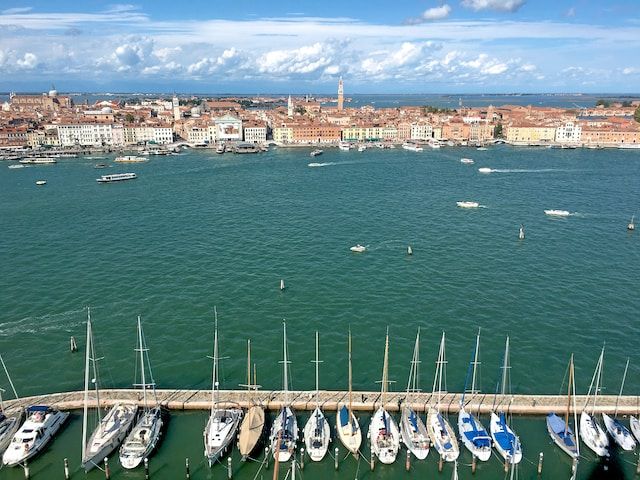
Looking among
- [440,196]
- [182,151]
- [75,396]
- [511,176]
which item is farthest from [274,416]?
[182,151]

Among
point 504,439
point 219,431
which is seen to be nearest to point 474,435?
point 504,439

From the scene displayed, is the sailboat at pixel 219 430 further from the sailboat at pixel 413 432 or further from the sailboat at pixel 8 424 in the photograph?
the sailboat at pixel 8 424

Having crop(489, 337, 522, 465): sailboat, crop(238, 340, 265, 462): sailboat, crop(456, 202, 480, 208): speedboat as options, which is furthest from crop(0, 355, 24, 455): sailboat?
crop(456, 202, 480, 208): speedboat

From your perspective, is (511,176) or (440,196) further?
(511,176)

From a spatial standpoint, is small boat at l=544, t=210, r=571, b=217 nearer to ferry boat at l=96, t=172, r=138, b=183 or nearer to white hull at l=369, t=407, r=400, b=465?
white hull at l=369, t=407, r=400, b=465

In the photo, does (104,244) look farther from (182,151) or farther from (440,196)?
(182,151)

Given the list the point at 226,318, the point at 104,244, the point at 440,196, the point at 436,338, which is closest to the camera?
the point at 436,338

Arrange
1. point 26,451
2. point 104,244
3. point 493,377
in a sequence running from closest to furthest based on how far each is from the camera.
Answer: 1. point 26,451
2. point 493,377
3. point 104,244
